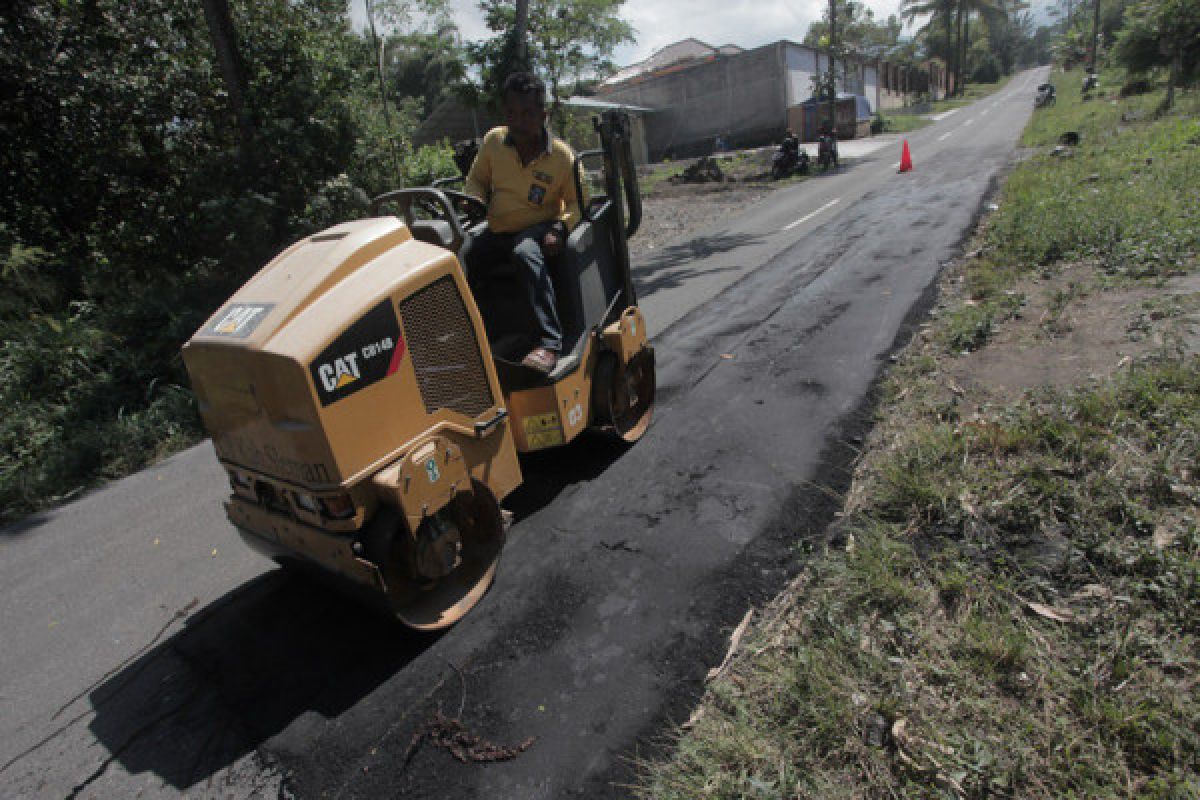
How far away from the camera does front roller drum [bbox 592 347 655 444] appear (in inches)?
166

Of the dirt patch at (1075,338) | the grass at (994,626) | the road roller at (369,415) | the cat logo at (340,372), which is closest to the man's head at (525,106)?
the road roller at (369,415)

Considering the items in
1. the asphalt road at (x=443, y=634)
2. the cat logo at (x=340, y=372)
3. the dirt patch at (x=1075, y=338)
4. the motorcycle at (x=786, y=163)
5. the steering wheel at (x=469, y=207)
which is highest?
the steering wheel at (x=469, y=207)

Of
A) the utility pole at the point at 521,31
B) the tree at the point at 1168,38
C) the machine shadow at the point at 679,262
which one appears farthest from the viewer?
the tree at the point at 1168,38

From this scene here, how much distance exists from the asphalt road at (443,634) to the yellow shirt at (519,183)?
1621 millimetres

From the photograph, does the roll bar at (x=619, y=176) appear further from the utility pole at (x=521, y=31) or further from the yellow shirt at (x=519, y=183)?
the utility pole at (x=521, y=31)

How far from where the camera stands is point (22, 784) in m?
2.51

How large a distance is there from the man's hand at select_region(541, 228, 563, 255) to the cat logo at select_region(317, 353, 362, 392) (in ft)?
5.57

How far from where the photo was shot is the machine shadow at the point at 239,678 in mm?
2584

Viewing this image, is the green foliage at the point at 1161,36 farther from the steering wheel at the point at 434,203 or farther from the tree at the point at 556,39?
the steering wheel at the point at 434,203

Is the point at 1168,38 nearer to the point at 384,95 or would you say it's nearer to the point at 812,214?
the point at 812,214

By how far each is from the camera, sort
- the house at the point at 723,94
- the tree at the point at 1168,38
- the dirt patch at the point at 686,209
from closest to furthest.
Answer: the dirt patch at the point at 686,209
the tree at the point at 1168,38
the house at the point at 723,94

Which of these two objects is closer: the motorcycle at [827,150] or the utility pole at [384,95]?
the utility pole at [384,95]

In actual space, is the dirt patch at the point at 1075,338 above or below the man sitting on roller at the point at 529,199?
below

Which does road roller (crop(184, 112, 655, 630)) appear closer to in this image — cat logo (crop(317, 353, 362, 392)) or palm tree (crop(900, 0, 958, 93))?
cat logo (crop(317, 353, 362, 392))
